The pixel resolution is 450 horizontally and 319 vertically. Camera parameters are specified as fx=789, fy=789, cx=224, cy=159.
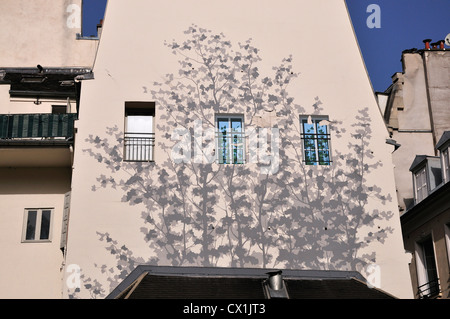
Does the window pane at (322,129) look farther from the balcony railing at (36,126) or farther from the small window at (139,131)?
the balcony railing at (36,126)

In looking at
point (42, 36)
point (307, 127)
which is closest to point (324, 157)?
point (307, 127)

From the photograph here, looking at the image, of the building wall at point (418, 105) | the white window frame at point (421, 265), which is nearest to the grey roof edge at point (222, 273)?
the white window frame at point (421, 265)

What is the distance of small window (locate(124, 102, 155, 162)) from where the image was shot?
58.7ft

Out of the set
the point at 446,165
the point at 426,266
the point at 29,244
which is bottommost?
the point at 426,266

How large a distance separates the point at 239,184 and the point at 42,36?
11494 millimetres

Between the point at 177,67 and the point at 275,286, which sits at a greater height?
the point at 177,67

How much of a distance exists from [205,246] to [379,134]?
5.01 m

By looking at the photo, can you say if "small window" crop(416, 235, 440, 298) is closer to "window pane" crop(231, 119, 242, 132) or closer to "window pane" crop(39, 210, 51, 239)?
"window pane" crop(231, 119, 242, 132)

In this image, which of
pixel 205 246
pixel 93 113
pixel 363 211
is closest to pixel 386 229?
pixel 363 211

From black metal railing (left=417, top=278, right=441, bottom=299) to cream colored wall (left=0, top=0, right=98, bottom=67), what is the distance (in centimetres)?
1252

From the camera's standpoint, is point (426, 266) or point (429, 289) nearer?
point (429, 289)

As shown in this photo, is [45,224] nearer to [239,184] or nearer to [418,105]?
[239,184]

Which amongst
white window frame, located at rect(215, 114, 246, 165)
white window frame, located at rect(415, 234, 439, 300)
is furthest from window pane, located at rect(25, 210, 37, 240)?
white window frame, located at rect(415, 234, 439, 300)

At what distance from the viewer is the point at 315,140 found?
18375 mm
